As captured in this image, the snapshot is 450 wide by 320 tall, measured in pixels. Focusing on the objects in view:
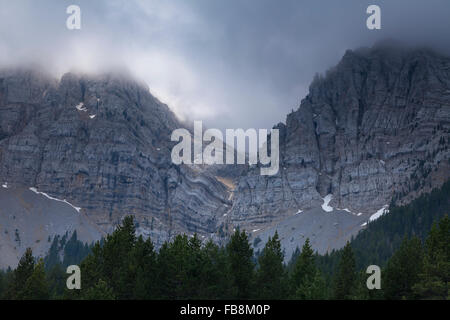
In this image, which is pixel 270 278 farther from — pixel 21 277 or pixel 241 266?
pixel 21 277

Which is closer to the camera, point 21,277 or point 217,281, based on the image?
point 217,281

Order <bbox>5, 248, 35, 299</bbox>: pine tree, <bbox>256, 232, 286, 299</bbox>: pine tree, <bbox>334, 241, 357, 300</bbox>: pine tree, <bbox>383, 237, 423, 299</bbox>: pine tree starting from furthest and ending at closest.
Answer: <bbox>334, 241, 357, 300</bbox>: pine tree
<bbox>5, 248, 35, 299</bbox>: pine tree
<bbox>256, 232, 286, 299</bbox>: pine tree
<bbox>383, 237, 423, 299</bbox>: pine tree

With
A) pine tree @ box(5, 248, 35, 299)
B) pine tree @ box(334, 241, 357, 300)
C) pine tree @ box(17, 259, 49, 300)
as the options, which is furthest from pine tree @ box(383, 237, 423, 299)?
pine tree @ box(5, 248, 35, 299)

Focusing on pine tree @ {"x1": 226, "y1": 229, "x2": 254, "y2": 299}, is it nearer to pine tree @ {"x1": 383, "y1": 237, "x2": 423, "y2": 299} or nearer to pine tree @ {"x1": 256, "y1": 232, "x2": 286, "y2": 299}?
pine tree @ {"x1": 256, "y1": 232, "x2": 286, "y2": 299}

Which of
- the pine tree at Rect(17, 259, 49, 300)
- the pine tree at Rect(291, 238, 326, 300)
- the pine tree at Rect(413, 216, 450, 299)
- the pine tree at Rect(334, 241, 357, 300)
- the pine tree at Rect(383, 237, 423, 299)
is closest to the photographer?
the pine tree at Rect(413, 216, 450, 299)

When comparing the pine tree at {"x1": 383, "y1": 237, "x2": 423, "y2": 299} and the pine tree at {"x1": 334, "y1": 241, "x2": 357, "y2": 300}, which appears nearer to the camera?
the pine tree at {"x1": 383, "y1": 237, "x2": 423, "y2": 299}

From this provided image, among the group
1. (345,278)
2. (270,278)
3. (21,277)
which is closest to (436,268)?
(345,278)

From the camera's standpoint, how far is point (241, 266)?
209 feet

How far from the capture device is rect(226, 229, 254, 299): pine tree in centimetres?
6230

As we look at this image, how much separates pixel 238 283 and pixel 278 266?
5355 millimetres

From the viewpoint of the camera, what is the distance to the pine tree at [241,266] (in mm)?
62300

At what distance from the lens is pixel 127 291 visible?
59.7 metres
